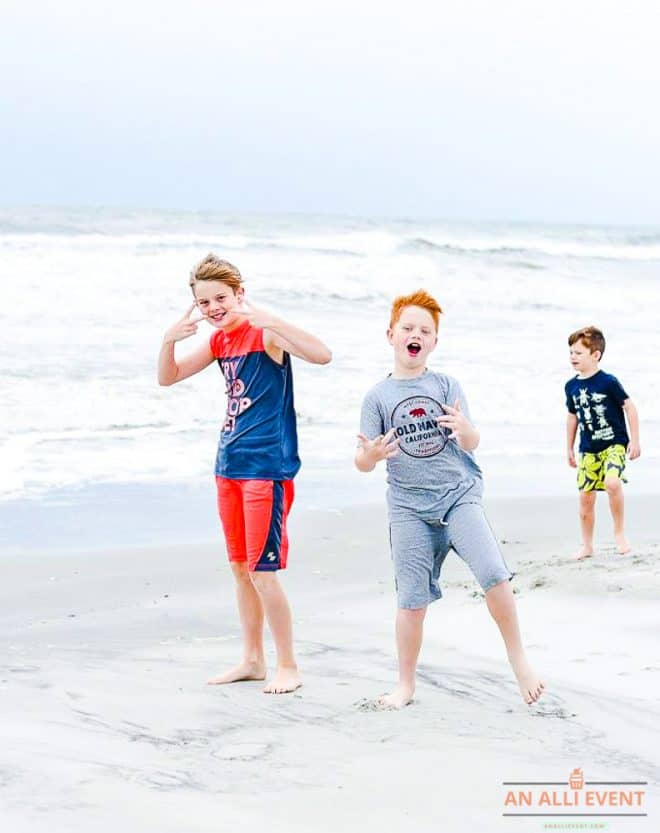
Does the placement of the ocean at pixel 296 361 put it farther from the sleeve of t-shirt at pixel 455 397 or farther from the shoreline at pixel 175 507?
the sleeve of t-shirt at pixel 455 397

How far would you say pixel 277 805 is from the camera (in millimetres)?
2926

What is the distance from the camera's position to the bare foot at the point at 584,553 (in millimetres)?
6538

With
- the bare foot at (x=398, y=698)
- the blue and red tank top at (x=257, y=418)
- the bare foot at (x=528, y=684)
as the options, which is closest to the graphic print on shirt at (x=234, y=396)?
the blue and red tank top at (x=257, y=418)

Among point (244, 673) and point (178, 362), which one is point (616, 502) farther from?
point (178, 362)

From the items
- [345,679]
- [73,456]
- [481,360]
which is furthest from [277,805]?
[481,360]

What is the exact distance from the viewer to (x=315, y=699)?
13.5 ft

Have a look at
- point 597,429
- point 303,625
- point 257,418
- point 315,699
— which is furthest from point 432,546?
point 597,429

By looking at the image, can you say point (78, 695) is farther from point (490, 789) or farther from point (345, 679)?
point (490, 789)

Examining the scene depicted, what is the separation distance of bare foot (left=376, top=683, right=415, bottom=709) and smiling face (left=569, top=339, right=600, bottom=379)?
3.16m

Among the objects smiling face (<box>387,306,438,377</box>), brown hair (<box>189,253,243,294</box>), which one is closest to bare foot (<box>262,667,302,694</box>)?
smiling face (<box>387,306,438,377</box>)

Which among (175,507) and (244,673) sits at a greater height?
(175,507)

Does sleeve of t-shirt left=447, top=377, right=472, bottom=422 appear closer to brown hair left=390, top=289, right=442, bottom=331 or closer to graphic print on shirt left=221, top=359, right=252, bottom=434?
brown hair left=390, top=289, right=442, bottom=331

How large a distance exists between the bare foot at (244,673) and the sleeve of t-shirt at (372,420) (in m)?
1.00

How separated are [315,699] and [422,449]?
3.05 feet
